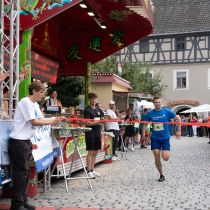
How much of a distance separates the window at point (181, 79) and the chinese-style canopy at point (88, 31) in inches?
996

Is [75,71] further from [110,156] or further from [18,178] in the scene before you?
[18,178]

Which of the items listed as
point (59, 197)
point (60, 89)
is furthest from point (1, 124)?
point (60, 89)

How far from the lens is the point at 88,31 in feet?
51.7

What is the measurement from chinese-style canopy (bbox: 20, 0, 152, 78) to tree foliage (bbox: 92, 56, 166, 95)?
11.1 m

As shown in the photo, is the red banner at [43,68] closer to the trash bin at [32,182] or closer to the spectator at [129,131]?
the spectator at [129,131]

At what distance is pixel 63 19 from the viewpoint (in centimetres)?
1502

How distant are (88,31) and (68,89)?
3.40m

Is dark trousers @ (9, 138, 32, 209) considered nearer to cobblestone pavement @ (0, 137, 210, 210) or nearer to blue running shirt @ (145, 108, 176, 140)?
cobblestone pavement @ (0, 137, 210, 210)

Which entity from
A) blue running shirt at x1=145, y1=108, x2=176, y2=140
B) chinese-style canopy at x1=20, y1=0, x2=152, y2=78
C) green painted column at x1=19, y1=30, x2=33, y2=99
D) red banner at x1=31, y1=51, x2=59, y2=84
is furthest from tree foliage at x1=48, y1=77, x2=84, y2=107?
green painted column at x1=19, y1=30, x2=33, y2=99

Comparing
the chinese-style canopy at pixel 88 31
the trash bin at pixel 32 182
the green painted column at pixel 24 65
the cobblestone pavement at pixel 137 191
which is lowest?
the cobblestone pavement at pixel 137 191

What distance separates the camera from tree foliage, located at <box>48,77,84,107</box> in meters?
18.3

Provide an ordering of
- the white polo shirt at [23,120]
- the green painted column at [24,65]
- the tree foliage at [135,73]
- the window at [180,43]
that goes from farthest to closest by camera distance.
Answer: the window at [180,43] < the tree foliage at [135,73] < the green painted column at [24,65] < the white polo shirt at [23,120]

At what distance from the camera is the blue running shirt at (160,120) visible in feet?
30.8

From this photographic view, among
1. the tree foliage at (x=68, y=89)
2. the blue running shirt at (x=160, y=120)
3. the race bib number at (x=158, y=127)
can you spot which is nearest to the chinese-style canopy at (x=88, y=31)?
the tree foliage at (x=68, y=89)
